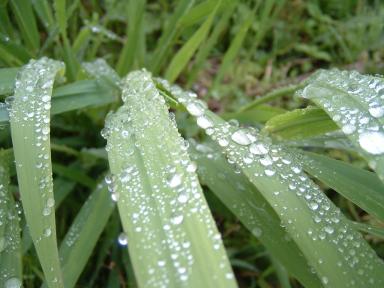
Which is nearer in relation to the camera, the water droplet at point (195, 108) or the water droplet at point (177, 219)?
the water droplet at point (177, 219)

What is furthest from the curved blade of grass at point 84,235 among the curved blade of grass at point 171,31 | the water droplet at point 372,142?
the water droplet at point 372,142

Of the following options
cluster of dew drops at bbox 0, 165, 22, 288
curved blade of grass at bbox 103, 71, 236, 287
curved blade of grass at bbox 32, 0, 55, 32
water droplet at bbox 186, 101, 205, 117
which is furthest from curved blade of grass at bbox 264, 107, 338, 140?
curved blade of grass at bbox 32, 0, 55, 32

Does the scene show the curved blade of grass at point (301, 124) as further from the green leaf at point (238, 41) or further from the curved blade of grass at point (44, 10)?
the curved blade of grass at point (44, 10)

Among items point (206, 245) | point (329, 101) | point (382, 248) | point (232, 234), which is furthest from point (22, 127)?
point (382, 248)

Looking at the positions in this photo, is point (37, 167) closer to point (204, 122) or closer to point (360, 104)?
point (204, 122)

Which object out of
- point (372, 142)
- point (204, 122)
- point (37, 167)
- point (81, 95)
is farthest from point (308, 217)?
point (81, 95)

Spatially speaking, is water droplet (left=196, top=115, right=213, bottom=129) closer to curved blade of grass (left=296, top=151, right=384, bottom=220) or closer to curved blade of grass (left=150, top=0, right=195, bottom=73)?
curved blade of grass (left=296, top=151, right=384, bottom=220)
